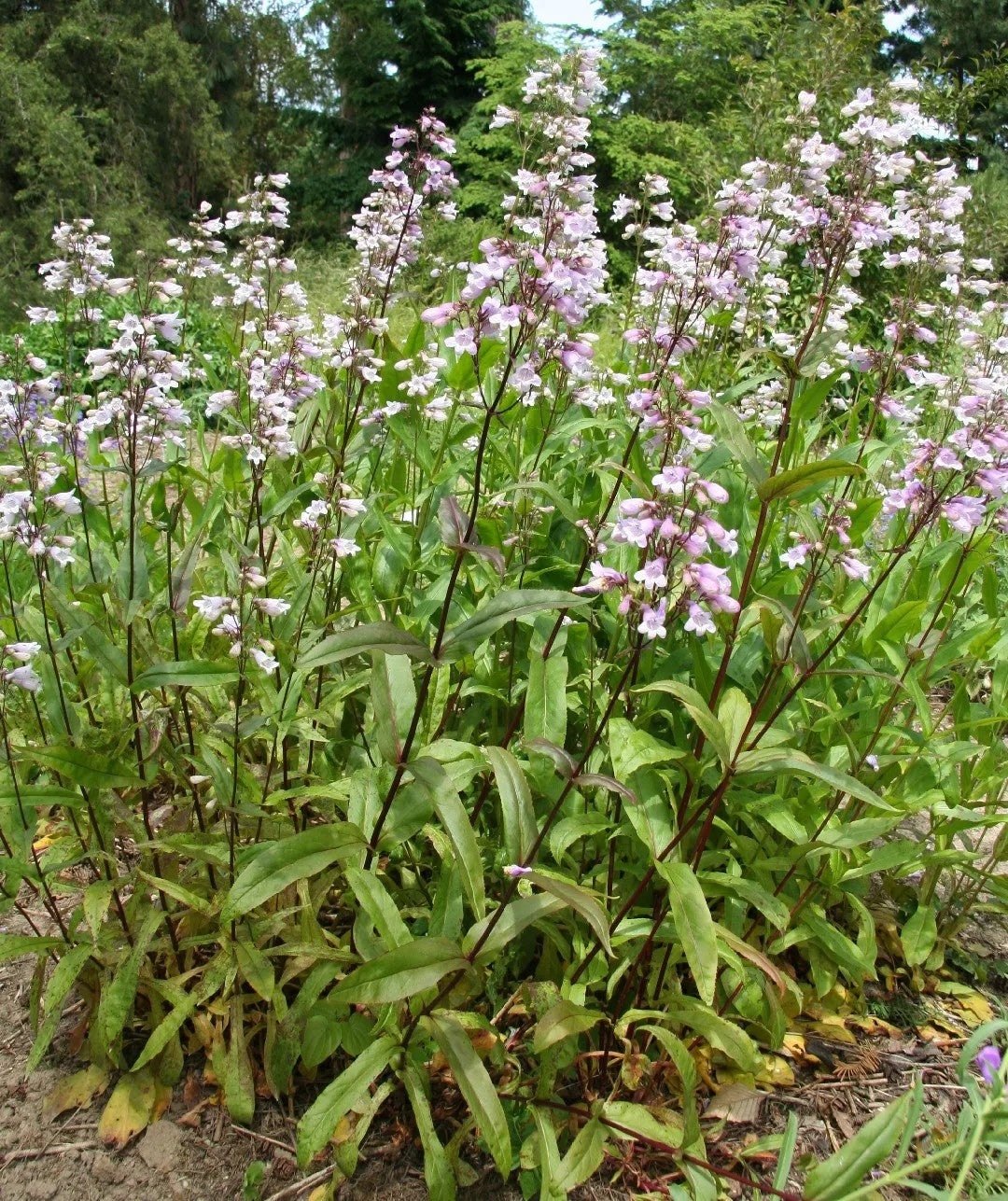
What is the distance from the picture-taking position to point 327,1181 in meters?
2.04

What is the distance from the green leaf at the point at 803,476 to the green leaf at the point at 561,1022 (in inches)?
47.6

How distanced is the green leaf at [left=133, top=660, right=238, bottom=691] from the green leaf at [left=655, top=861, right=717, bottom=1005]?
1.09 meters

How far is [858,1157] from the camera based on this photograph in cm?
150

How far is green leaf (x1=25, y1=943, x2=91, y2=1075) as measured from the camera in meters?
1.97

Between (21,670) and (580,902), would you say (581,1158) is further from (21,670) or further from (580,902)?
(21,670)

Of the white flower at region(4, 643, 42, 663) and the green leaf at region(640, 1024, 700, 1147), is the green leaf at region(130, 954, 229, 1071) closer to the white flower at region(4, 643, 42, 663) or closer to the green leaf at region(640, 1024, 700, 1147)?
the white flower at region(4, 643, 42, 663)

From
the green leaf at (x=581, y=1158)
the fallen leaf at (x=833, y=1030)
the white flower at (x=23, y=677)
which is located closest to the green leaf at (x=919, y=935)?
the fallen leaf at (x=833, y=1030)

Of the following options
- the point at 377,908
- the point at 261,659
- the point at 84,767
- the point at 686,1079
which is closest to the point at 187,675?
the point at 261,659

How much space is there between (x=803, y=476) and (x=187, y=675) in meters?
1.47

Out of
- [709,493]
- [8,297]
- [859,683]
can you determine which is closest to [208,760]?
[709,493]

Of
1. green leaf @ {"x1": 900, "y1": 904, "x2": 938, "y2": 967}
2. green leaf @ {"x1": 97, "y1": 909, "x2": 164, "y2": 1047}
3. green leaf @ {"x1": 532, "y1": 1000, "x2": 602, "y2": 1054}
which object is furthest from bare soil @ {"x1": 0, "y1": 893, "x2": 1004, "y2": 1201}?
green leaf @ {"x1": 532, "y1": 1000, "x2": 602, "y2": 1054}

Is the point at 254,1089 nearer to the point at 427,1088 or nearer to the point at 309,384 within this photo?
→ the point at 427,1088

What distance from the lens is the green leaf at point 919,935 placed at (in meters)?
2.72

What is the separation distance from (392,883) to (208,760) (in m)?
0.70
